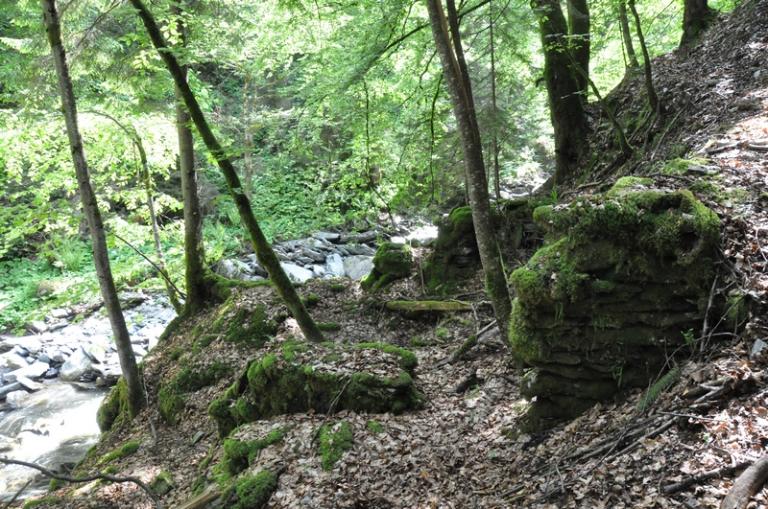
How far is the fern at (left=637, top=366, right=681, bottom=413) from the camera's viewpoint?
3914 millimetres

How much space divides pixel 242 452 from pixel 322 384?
47.2 inches

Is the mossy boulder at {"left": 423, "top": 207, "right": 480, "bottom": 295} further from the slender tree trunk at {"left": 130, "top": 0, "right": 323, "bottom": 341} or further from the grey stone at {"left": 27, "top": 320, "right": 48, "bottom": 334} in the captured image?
the grey stone at {"left": 27, "top": 320, "right": 48, "bottom": 334}

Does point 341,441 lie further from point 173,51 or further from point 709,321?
point 173,51

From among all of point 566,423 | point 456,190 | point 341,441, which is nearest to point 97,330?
point 456,190

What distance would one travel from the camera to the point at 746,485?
105 inches

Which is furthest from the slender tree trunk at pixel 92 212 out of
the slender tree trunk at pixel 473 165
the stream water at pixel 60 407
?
the slender tree trunk at pixel 473 165

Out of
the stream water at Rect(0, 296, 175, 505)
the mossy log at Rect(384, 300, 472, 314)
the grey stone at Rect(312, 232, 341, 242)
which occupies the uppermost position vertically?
the grey stone at Rect(312, 232, 341, 242)

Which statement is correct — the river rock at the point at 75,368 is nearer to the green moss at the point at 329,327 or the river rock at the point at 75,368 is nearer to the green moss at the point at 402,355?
the green moss at the point at 329,327

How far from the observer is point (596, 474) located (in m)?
3.58

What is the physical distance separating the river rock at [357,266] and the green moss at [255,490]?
33.7ft

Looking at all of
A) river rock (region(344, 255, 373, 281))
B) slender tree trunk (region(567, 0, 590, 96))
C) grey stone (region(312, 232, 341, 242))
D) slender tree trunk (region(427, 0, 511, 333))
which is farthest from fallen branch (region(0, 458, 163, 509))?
grey stone (region(312, 232, 341, 242))

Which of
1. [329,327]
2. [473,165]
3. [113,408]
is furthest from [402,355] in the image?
[113,408]

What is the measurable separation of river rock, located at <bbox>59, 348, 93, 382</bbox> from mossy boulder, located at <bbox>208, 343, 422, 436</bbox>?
9.10m

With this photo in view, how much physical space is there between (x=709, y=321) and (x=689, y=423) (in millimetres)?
988
